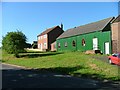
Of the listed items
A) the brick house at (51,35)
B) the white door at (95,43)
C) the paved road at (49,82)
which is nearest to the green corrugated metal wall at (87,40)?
the white door at (95,43)

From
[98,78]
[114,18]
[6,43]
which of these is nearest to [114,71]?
[98,78]

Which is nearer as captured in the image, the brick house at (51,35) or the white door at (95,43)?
the white door at (95,43)

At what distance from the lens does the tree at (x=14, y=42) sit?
4644cm

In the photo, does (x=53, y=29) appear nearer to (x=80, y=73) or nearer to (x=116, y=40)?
(x=116, y=40)

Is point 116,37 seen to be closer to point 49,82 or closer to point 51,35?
point 49,82

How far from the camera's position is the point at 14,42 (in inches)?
1834

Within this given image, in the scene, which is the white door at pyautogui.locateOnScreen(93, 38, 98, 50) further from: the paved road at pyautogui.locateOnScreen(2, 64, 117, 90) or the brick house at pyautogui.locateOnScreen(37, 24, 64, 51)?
Result: the brick house at pyautogui.locateOnScreen(37, 24, 64, 51)

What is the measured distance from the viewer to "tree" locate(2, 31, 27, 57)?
46438 millimetres

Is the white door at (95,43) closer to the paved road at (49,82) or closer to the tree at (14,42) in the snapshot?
the tree at (14,42)

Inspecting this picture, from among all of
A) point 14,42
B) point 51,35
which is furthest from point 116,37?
point 51,35

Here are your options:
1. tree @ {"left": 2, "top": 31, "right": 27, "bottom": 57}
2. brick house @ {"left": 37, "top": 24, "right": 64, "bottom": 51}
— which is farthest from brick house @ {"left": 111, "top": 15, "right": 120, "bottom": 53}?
brick house @ {"left": 37, "top": 24, "right": 64, "bottom": 51}

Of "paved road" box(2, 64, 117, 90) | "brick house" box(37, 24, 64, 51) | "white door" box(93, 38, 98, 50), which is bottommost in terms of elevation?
"paved road" box(2, 64, 117, 90)

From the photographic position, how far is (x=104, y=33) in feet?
146

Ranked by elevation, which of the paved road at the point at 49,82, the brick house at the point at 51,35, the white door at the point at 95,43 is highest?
the brick house at the point at 51,35
